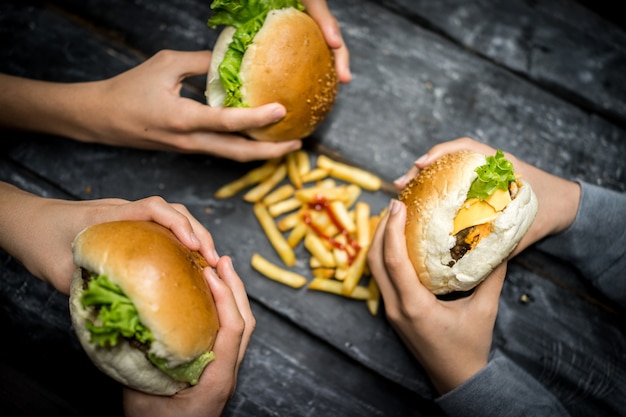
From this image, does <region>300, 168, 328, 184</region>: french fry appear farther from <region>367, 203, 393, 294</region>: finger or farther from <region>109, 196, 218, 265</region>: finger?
<region>109, 196, 218, 265</region>: finger

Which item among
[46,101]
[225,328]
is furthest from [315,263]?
[46,101]

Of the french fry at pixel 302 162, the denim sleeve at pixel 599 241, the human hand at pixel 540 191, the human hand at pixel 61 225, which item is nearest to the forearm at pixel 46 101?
the human hand at pixel 61 225

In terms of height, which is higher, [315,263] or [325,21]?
[325,21]

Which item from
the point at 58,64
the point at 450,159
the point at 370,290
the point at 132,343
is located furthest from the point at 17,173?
the point at 450,159

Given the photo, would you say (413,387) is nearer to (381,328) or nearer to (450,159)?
(381,328)

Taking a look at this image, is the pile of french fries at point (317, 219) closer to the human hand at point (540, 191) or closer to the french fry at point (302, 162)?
the french fry at point (302, 162)

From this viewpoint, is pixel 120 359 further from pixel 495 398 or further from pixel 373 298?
pixel 495 398
